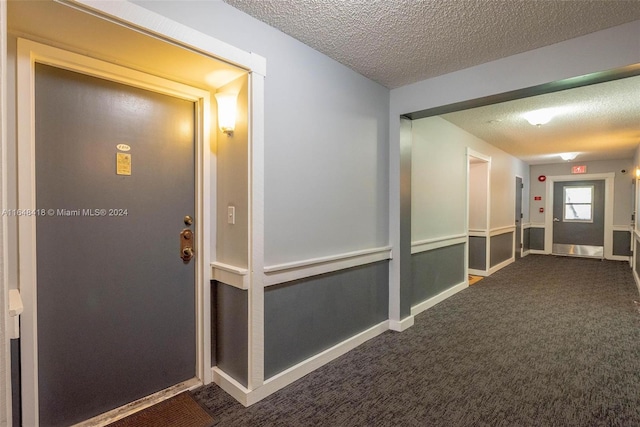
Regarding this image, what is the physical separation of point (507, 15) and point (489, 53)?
47 cm

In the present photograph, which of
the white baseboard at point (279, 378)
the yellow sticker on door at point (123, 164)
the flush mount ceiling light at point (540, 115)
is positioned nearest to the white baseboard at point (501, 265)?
the flush mount ceiling light at point (540, 115)

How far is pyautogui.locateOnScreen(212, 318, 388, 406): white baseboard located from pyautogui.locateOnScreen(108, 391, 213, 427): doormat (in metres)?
0.20

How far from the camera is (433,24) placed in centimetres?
199

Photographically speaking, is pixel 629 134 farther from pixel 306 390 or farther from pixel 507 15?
pixel 306 390

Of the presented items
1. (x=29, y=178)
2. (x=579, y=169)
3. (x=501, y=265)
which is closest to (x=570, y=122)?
(x=501, y=265)

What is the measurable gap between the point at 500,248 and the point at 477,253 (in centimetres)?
102

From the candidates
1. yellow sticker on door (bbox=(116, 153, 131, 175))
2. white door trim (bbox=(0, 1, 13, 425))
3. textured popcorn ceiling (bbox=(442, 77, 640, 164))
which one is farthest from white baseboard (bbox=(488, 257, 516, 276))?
white door trim (bbox=(0, 1, 13, 425))

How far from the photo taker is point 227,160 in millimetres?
2090

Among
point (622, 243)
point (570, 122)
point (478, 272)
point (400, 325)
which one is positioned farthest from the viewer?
point (622, 243)

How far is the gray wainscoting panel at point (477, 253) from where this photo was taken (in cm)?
549

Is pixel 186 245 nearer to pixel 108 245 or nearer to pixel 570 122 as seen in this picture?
pixel 108 245

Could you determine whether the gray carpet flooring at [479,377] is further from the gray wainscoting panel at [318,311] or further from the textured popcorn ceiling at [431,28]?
the textured popcorn ceiling at [431,28]

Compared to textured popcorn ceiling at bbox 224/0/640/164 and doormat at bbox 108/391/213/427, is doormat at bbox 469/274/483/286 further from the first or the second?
doormat at bbox 108/391/213/427

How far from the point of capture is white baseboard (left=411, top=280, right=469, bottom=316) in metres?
3.59
